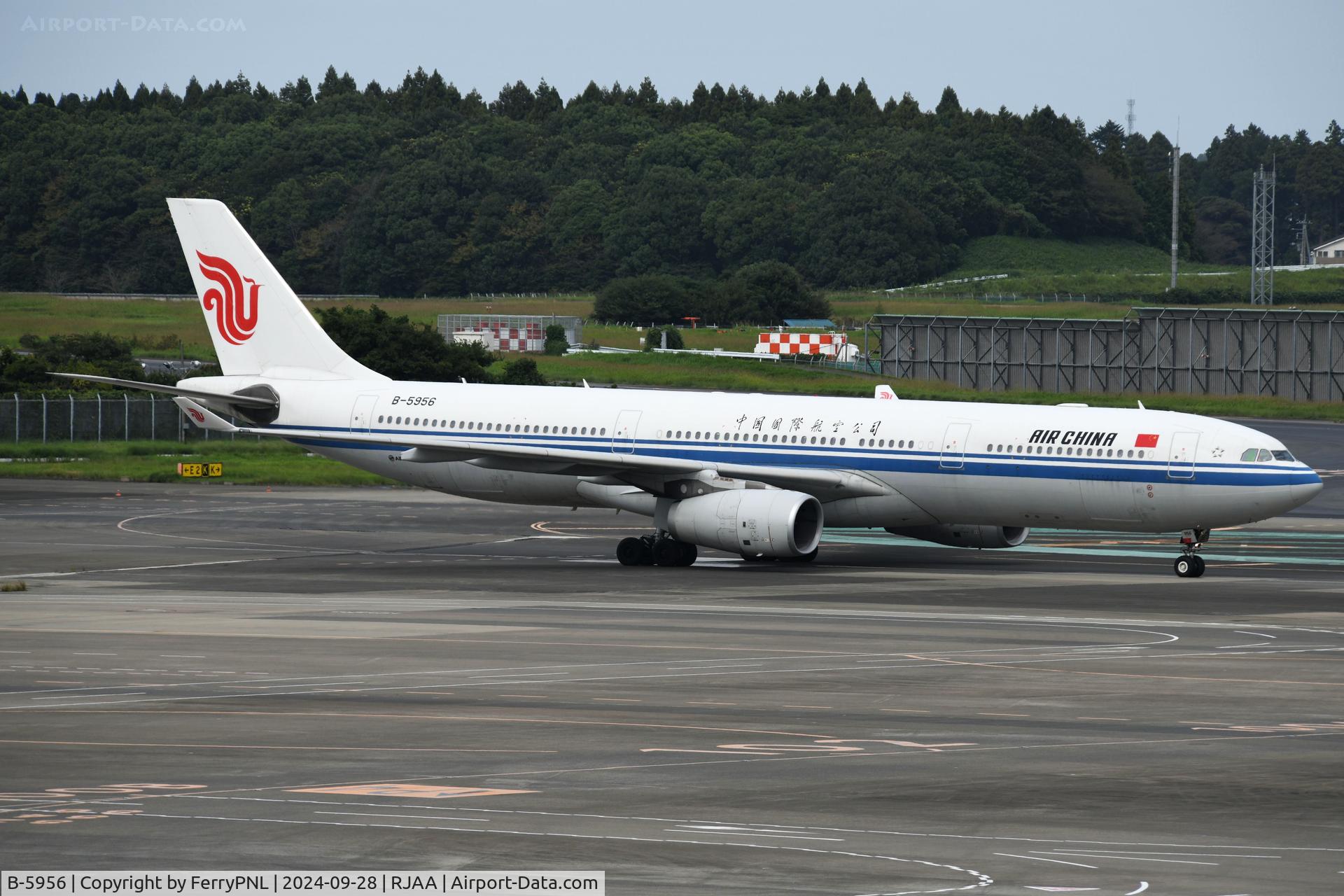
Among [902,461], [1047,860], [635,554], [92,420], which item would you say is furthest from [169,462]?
[1047,860]

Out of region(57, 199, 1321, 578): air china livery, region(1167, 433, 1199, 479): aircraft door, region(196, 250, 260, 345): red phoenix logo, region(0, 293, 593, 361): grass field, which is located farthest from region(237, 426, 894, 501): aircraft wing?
region(0, 293, 593, 361): grass field

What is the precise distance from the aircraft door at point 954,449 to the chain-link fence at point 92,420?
4390cm

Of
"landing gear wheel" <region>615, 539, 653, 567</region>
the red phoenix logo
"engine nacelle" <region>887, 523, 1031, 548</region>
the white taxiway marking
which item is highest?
the red phoenix logo

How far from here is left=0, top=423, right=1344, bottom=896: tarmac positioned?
1445 cm

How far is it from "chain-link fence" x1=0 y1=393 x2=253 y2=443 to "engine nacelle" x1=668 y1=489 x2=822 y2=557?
4067 cm

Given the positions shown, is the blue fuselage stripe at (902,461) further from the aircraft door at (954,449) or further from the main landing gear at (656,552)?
the main landing gear at (656,552)

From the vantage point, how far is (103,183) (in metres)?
186

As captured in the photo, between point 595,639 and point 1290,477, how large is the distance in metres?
17.6

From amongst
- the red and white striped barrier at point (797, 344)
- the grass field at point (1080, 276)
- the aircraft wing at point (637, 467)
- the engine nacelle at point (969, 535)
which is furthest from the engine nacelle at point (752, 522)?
the grass field at point (1080, 276)

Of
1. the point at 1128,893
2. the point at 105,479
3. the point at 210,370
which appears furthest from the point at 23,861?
the point at 210,370

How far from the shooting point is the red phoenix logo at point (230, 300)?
164ft

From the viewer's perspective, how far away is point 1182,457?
3956 centimetres

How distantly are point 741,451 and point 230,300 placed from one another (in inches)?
630

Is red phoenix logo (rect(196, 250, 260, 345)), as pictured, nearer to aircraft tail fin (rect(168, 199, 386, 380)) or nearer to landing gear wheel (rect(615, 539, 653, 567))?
aircraft tail fin (rect(168, 199, 386, 380))
